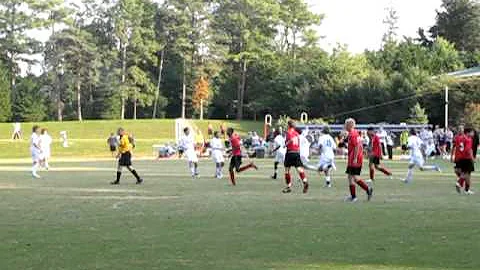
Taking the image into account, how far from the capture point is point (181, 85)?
9588 cm

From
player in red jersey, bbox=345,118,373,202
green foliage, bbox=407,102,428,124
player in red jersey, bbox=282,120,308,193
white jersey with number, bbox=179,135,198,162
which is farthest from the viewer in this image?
green foliage, bbox=407,102,428,124

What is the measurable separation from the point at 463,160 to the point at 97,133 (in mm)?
59195

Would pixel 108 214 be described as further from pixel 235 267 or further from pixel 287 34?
pixel 287 34

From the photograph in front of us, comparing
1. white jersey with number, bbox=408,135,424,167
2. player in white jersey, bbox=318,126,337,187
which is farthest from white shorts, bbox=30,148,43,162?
white jersey with number, bbox=408,135,424,167

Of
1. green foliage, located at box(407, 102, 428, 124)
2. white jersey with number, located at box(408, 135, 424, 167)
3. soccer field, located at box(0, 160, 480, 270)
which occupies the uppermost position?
green foliage, located at box(407, 102, 428, 124)

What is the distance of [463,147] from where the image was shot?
19.2m

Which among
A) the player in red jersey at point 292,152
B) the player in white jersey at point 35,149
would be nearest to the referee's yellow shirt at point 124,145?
the player in red jersey at point 292,152

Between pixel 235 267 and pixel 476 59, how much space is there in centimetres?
8063

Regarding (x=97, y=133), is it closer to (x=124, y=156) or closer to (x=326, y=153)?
(x=124, y=156)

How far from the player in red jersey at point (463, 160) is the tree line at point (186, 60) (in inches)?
2223

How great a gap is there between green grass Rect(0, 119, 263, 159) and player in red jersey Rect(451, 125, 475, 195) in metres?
38.7

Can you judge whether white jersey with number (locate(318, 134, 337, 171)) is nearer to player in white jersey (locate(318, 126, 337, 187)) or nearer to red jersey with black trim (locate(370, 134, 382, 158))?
player in white jersey (locate(318, 126, 337, 187))

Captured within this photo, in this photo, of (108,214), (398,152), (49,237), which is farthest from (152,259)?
(398,152)

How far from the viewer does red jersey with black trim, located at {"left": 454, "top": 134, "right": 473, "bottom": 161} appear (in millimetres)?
19031
